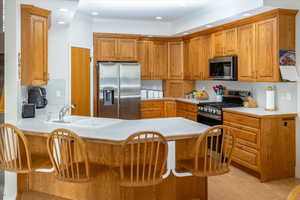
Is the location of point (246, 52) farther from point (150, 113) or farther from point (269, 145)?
point (150, 113)

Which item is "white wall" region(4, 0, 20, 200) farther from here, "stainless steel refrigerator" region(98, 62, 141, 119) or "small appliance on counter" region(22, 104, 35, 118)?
"stainless steel refrigerator" region(98, 62, 141, 119)

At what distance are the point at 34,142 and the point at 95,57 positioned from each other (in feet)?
10.6

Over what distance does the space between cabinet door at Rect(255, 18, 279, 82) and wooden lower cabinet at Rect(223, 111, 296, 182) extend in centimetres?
63

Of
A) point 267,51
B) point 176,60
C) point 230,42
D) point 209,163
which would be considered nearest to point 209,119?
point 230,42

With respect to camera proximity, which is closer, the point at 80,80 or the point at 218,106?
the point at 218,106

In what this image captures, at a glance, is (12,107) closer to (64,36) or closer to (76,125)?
(76,125)

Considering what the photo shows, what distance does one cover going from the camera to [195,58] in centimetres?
598

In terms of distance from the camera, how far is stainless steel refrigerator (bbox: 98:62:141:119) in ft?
19.2

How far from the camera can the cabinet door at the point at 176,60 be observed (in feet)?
21.3

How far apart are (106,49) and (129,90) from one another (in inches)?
40.2

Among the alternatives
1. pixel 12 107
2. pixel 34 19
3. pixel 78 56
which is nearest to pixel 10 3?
pixel 34 19

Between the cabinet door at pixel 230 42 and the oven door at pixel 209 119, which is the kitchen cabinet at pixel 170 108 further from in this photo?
the cabinet door at pixel 230 42

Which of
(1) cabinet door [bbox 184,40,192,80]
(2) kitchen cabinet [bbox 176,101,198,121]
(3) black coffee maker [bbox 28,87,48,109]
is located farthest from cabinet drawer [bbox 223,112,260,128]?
(3) black coffee maker [bbox 28,87,48,109]

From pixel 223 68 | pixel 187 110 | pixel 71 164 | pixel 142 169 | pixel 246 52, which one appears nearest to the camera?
pixel 71 164
